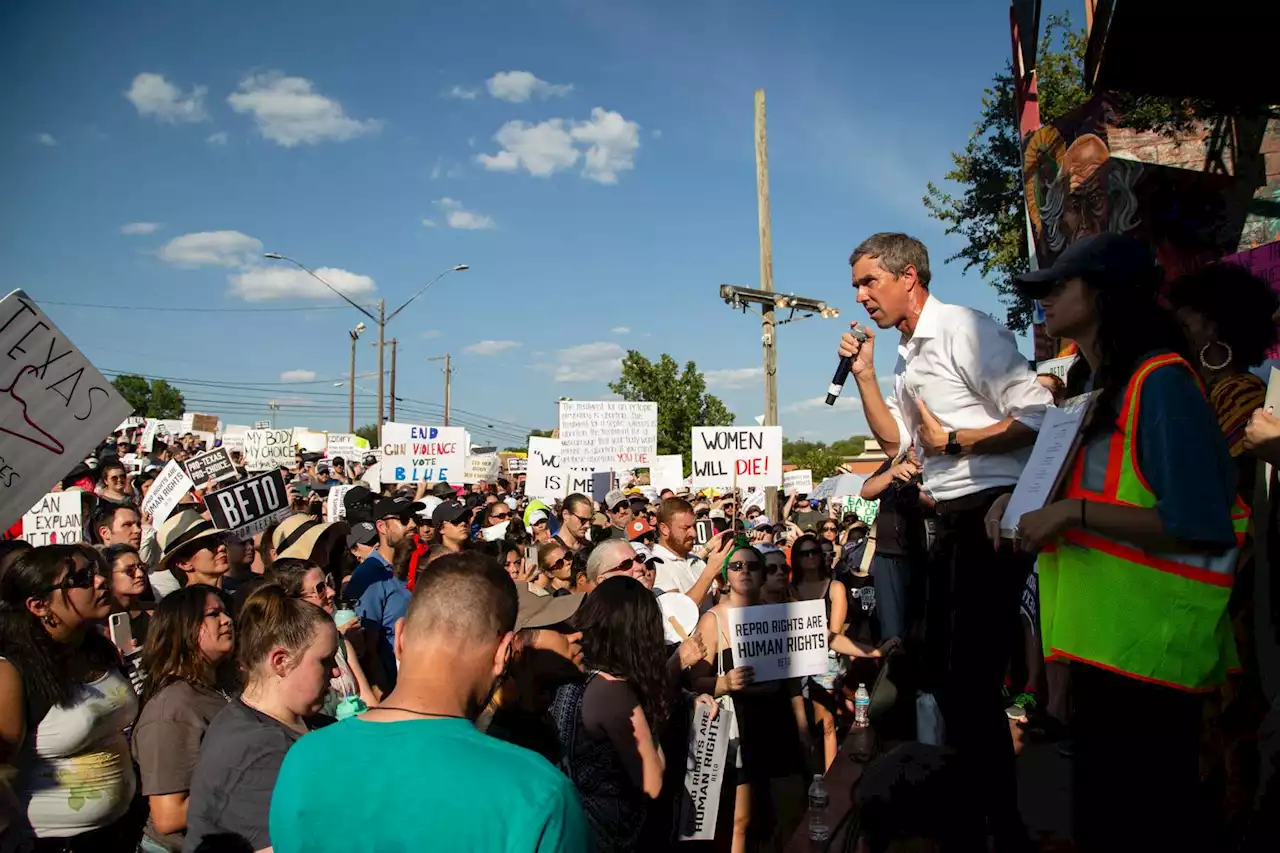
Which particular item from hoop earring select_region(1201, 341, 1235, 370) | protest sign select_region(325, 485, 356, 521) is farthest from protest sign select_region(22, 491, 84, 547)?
hoop earring select_region(1201, 341, 1235, 370)

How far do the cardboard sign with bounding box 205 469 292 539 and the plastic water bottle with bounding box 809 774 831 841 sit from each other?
4.86 m

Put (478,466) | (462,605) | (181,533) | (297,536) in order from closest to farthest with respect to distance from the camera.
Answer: (462,605) → (181,533) → (297,536) → (478,466)

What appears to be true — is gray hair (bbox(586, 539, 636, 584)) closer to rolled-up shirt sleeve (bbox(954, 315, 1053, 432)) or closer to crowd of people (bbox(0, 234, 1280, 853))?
crowd of people (bbox(0, 234, 1280, 853))

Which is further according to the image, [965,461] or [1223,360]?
[1223,360]

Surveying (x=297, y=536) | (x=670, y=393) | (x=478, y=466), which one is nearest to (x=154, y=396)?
(x=670, y=393)

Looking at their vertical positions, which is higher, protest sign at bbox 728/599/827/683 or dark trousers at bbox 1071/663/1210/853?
dark trousers at bbox 1071/663/1210/853

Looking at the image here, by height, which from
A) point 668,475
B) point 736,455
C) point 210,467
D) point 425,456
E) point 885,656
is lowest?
point 885,656

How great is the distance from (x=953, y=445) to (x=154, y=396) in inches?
4321

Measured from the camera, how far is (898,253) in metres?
3.42

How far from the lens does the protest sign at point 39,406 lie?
4.79m

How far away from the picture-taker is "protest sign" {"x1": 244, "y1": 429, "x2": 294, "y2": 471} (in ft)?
58.1

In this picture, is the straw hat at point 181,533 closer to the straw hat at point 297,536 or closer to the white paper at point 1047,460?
the straw hat at point 297,536

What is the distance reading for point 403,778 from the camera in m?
1.69

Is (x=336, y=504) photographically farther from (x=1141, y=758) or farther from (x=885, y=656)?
(x=1141, y=758)
